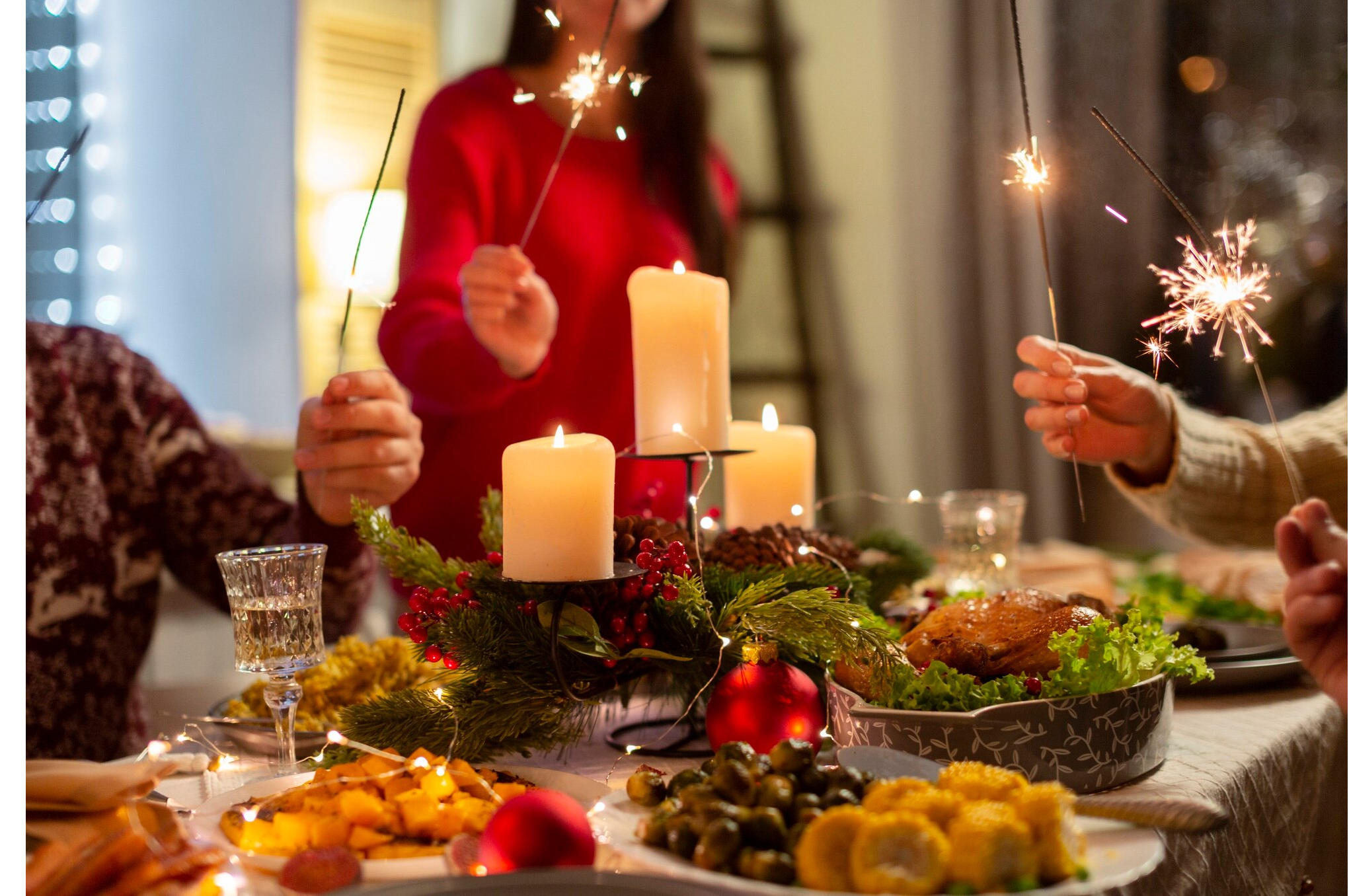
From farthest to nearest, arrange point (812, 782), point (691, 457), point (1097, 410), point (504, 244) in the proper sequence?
point (504, 244)
point (1097, 410)
point (691, 457)
point (812, 782)

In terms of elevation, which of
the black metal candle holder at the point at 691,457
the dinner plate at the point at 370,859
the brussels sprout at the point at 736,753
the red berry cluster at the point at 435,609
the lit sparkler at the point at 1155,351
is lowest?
the dinner plate at the point at 370,859

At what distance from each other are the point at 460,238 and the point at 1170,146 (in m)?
2.23

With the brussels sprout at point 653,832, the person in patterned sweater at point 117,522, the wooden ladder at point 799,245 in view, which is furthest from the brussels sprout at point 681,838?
the wooden ladder at point 799,245

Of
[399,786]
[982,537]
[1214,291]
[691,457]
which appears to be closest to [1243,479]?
[982,537]

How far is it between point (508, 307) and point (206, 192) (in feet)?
12.1

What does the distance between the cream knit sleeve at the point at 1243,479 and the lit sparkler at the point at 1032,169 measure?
446mm

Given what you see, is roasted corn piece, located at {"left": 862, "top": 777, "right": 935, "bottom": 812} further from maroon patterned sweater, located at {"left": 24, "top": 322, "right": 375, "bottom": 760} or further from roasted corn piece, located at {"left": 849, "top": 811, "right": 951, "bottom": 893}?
maroon patterned sweater, located at {"left": 24, "top": 322, "right": 375, "bottom": 760}

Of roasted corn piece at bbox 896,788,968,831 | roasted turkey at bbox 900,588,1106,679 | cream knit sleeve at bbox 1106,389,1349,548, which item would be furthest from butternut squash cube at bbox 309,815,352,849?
cream knit sleeve at bbox 1106,389,1349,548

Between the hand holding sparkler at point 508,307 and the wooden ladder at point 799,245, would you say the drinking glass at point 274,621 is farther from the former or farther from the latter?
the wooden ladder at point 799,245

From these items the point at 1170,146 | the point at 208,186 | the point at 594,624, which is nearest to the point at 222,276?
the point at 208,186

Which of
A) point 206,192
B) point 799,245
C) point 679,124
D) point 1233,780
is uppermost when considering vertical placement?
point 206,192

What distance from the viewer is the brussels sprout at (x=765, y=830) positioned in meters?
0.58

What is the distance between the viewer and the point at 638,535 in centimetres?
92

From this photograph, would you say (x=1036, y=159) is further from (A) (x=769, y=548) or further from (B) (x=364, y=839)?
(B) (x=364, y=839)
